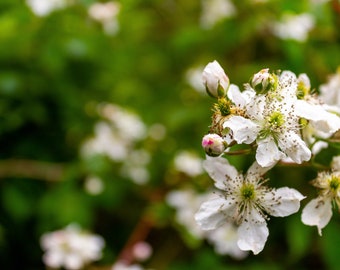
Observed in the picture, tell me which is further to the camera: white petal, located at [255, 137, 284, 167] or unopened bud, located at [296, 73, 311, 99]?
unopened bud, located at [296, 73, 311, 99]

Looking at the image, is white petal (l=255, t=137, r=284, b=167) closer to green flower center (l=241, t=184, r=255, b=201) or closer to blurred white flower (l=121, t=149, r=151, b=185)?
green flower center (l=241, t=184, r=255, b=201)

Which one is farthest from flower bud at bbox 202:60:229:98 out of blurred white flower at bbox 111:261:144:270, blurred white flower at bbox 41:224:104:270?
blurred white flower at bbox 41:224:104:270

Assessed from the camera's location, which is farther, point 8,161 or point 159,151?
point 159,151

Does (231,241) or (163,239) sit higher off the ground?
(163,239)

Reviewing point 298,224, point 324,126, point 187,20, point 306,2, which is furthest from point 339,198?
point 187,20

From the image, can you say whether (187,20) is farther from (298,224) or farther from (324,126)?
(324,126)

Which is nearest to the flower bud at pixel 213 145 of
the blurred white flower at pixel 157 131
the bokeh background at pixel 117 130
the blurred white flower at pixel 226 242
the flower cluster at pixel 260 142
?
the flower cluster at pixel 260 142

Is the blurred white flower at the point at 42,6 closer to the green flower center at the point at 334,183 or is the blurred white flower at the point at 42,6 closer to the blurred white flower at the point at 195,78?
the blurred white flower at the point at 195,78
